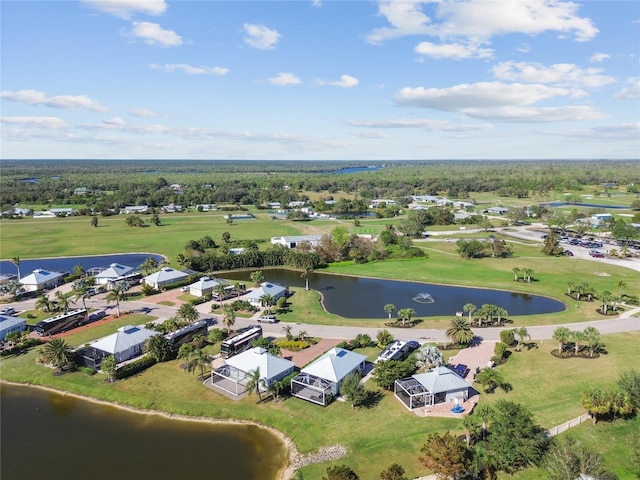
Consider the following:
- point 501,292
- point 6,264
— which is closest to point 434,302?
point 501,292

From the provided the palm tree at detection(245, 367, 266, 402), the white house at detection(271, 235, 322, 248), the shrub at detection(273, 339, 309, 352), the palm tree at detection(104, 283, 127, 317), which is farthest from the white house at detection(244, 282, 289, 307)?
the white house at detection(271, 235, 322, 248)

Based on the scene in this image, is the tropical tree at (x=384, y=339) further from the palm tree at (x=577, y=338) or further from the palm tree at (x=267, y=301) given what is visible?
the palm tree at (x=577, y=338)

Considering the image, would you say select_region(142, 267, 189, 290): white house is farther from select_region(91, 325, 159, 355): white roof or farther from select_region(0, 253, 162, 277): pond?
select_region(91, 325, 159, 355): white roof

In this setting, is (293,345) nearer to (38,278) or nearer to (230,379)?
(230,379)

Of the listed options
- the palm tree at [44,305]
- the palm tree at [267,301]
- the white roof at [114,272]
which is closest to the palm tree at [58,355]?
the palm tree at [44,305]

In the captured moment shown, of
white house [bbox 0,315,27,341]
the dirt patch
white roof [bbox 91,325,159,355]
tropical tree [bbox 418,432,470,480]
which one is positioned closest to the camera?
tropical tree [bbox 418,432,470,480]

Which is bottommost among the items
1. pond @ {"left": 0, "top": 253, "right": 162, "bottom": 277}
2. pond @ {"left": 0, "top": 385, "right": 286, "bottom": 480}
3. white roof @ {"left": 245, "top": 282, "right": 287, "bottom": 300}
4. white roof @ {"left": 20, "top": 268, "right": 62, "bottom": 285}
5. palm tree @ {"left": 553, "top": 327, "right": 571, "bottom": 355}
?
pond @ {"left": 0, "top": 385, "right": 286, "bottom": 480}

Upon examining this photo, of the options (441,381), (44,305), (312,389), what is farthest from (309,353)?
(44,305)

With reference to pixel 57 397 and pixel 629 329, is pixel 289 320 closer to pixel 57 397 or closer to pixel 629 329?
pixel 57 397
